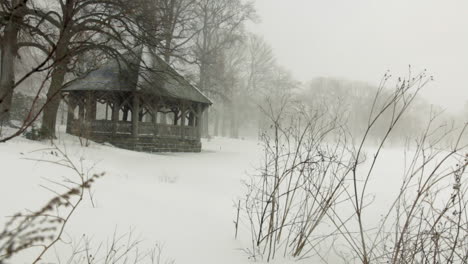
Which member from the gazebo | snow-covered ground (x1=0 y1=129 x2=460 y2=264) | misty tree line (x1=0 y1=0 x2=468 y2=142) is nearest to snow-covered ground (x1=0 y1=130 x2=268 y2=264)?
snow-covered ground (x1=0 y1=129 x2=460 y2=264)

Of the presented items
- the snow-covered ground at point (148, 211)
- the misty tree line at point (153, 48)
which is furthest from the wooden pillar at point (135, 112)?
the snow-covered ground at point (148, 211)

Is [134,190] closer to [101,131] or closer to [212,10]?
[101,131]

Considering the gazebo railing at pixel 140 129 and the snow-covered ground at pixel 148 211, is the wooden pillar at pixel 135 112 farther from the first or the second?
the snow-covered ground at pixel 148 211

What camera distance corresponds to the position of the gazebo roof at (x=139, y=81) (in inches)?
496

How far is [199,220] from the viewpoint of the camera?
4.23 meters

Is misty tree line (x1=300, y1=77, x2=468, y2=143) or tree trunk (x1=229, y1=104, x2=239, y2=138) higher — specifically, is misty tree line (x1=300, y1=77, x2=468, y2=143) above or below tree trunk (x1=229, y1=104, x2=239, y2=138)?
above

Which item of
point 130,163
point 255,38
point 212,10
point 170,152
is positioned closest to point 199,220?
point 130,163

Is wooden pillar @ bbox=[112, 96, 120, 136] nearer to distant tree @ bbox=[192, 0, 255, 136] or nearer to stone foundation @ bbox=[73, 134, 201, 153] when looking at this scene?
stone foundation @ bbox=[73, 134, 201, 153]

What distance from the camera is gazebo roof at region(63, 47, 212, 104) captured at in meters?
12.6

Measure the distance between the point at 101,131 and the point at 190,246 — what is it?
12263 mm

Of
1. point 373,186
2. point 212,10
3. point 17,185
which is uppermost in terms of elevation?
point 212,10

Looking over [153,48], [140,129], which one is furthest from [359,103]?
[153,48]

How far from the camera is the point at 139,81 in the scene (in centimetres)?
1361

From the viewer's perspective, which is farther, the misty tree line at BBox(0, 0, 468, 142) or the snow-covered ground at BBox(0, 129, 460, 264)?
the misty tree line at BBox(0, 0, 468, 142)
